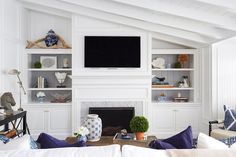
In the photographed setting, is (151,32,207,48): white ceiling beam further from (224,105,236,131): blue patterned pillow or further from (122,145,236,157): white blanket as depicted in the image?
(122,145,236,157): white blanket

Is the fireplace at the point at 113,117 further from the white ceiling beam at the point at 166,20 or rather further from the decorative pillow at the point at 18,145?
the decorative pillow at the point at 18,145

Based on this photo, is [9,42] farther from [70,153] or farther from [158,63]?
[70,153]

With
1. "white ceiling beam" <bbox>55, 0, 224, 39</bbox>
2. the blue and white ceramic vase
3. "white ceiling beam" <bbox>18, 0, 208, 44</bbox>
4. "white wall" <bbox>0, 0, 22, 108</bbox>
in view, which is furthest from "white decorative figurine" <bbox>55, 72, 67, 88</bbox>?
the blue and white ceramic vase

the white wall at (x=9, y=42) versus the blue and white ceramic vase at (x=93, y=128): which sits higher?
the white wall at (x=9, y=42)

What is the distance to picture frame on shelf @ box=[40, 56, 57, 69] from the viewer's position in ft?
19.5

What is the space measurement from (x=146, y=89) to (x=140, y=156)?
13.6 feet

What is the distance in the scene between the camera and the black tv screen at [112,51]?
18.4ft

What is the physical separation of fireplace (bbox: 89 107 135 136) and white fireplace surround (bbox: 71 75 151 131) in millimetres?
108

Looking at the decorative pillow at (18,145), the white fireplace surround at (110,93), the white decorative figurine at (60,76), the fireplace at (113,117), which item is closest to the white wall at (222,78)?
the white fireplace surround at (110,93)

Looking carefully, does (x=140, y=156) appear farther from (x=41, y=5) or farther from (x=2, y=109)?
(x=41, y=5)

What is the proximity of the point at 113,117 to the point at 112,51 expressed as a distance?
4.49 feet

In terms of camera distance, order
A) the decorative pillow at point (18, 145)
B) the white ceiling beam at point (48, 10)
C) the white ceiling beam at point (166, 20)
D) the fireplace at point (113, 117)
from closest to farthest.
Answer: the decorative pillow at point (18, 145)
the white ceiling beam at point (166, 20)
the fireplace at point (113, 117)
the white ceiling beam at point (48, 10)

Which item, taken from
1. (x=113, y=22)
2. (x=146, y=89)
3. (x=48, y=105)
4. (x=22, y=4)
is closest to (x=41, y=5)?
(x=22, y=4)

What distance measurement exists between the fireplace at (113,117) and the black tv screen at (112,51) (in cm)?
89
